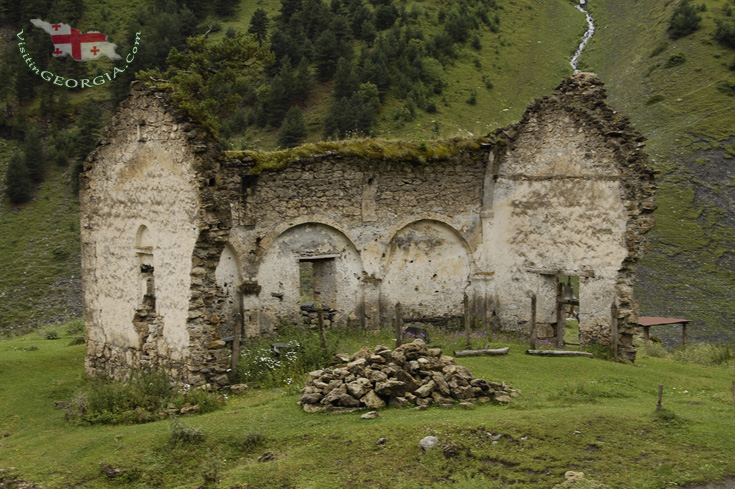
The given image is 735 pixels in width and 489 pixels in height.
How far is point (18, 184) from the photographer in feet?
146

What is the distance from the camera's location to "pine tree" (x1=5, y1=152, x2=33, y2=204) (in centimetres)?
4434

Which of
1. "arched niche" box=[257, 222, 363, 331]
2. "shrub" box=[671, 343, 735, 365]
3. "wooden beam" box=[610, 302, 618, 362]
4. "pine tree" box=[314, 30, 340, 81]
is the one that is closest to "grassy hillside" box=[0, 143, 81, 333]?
"pine tree" box=[314, 30, 340, 81]

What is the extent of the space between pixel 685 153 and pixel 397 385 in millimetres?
36232

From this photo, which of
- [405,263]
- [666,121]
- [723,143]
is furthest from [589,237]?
[666,121]

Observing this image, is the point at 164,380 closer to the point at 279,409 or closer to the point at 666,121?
the point at 279,409

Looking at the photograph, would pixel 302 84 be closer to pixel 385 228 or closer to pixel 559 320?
pixel 385 228

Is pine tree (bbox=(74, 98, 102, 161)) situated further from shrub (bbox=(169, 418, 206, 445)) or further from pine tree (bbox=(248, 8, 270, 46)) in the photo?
shrub (bbox=(169, 418, 206, 445))

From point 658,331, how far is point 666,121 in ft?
78.3

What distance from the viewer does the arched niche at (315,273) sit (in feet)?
59.5

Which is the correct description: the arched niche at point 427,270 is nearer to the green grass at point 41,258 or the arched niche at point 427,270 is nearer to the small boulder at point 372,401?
the small boulder at point 372,401

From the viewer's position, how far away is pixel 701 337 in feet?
89.9

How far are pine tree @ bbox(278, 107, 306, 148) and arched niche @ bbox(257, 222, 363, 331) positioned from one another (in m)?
21.6

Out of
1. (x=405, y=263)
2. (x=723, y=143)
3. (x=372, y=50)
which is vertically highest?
(x=372, y=50)

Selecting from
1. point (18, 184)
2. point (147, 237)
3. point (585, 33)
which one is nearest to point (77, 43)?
point (18, 184)
